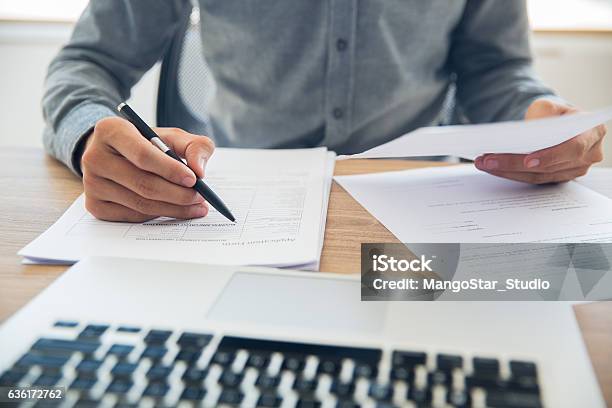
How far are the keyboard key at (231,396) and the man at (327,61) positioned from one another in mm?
598

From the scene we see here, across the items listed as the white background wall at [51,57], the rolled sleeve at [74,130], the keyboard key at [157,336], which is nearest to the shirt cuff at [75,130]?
the rolled sleeve at [74,130]

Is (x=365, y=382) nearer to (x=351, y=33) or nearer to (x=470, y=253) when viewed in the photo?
(x=470, y=253)

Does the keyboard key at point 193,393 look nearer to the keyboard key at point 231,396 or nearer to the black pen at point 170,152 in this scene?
the keyboard key at point 231,396

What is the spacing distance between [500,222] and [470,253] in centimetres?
8

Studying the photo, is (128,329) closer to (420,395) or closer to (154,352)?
(154,352)

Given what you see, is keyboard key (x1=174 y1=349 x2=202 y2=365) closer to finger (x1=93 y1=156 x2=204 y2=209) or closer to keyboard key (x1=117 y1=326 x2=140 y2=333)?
keyboard key (x1=117 y1=326 x2=140 y2=333)

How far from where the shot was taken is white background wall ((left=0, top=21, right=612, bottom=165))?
1808 millimetres

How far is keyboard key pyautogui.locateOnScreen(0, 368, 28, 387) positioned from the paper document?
0.57 feet

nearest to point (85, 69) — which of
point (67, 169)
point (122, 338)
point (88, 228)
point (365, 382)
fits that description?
point (67, 169)

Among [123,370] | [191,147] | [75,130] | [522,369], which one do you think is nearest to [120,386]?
[123,370]

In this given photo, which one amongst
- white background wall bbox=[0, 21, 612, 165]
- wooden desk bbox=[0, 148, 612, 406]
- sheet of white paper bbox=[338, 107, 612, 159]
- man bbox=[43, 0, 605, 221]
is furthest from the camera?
white background wall bbox=[0, 21, 612, 165]

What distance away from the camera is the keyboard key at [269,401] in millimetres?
304

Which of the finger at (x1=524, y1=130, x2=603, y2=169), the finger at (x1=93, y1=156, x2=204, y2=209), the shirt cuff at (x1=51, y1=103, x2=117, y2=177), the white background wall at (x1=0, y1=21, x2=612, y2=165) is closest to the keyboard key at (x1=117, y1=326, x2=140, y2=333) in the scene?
the finger at (x1=93, y1=156, x2=204, y2=209)

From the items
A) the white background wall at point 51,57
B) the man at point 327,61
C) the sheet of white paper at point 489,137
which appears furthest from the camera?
the white background wall at point 51,57
